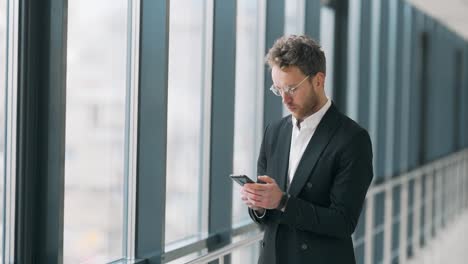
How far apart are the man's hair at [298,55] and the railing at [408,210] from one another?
2.04 feet

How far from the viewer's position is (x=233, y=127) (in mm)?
1771

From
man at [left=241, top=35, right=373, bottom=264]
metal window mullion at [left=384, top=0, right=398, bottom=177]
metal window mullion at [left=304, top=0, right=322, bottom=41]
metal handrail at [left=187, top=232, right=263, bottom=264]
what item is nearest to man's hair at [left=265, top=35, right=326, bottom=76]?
man at [left=241, top=35, right=373, bottom=264]

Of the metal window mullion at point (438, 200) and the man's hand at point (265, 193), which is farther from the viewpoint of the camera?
the metal window mullion at point (438, 200)

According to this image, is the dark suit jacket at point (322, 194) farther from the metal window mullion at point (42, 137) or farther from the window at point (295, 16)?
the window at point (295, 16)

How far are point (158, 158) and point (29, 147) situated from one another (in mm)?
341

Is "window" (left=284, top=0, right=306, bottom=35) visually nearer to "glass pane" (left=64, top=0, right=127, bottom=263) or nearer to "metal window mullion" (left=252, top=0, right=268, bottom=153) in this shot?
"metal window mullion" (left=252, top=0, right=268, bottom=153)

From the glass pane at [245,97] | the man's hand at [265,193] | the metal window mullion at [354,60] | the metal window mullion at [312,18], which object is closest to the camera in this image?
the man's hand at [265,193]

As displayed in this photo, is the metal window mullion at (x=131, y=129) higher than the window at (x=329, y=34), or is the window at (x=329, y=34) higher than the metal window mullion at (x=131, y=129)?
the window at (x=329, y=34)

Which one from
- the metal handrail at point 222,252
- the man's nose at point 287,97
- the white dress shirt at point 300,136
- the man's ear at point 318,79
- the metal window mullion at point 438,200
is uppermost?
the man's ear at point 318,79

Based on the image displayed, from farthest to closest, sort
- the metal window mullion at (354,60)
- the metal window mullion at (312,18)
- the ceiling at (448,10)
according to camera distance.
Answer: the ceiling at (448,10) < the metal window mullion at (354,60) < the metal window mullion at (312,18)

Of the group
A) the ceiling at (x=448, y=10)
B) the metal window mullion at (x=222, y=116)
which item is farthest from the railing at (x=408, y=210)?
→ the ceiling at (x=448, y=10)

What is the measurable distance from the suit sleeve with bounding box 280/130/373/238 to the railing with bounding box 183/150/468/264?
532 mm

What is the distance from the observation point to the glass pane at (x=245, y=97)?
192 centimetres

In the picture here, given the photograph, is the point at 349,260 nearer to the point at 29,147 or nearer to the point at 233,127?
the point at 29,147
